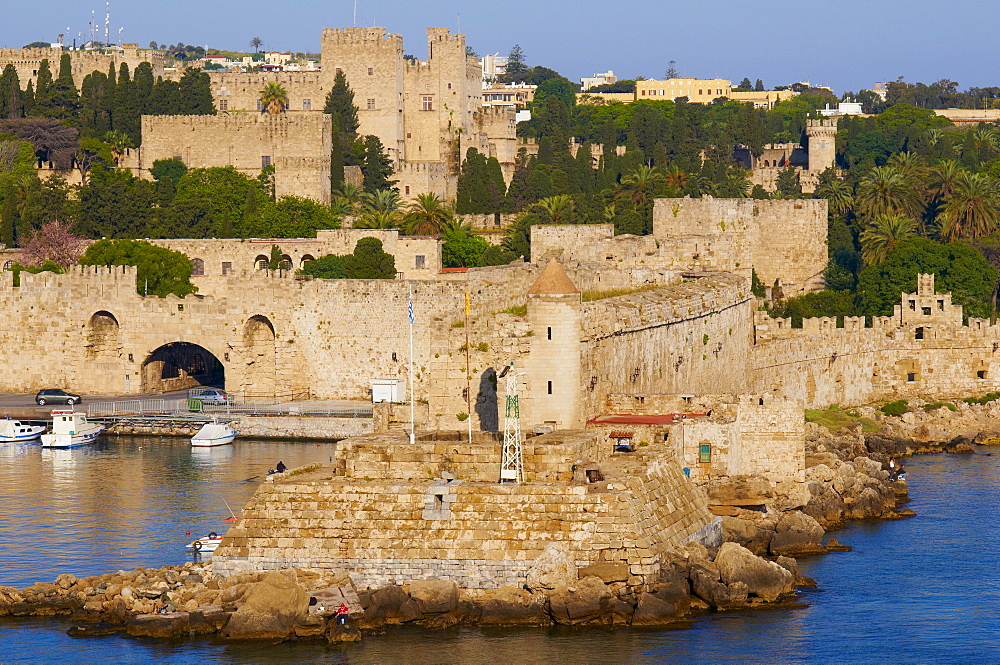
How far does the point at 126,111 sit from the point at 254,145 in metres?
9.67

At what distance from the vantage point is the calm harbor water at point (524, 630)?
107 feet

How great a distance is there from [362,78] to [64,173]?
14431mm

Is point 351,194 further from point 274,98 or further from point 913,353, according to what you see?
point 913,353

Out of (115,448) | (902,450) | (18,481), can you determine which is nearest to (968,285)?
(902,450)

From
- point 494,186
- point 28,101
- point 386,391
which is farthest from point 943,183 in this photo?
point 28,101

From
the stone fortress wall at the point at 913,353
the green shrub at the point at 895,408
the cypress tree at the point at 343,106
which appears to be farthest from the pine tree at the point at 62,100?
the green shrub at the point at 895,408

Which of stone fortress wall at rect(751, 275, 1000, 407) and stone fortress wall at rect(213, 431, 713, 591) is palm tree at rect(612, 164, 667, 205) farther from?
stone fortress wall at rect(213, 431, 713, 591)

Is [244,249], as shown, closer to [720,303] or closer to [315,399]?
[315,399]

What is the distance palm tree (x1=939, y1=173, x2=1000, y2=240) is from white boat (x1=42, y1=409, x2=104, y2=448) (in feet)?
109

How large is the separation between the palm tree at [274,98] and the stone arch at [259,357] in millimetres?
35837

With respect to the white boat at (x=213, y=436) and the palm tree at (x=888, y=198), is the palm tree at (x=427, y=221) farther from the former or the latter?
the white boat at (x=213, y=436)

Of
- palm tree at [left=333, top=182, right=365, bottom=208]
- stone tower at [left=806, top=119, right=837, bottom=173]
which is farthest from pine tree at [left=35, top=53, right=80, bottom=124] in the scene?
stone tower at [left=806, top=119, right=837, bottom=173]

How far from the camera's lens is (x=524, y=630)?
32844 millimetres

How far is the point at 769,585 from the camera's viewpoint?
3497 centimetres
